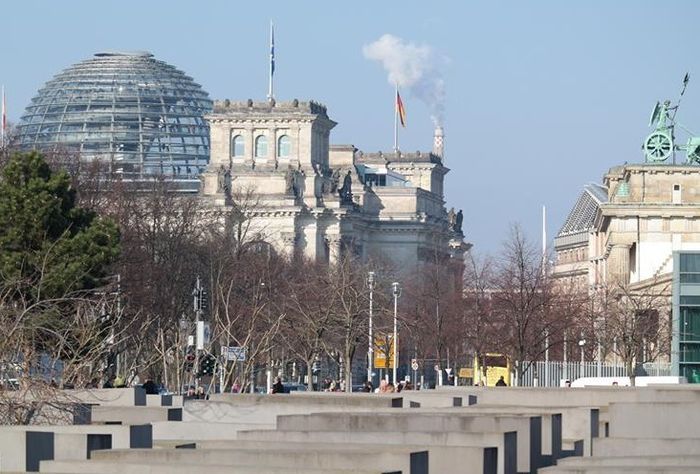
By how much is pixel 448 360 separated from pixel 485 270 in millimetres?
4162

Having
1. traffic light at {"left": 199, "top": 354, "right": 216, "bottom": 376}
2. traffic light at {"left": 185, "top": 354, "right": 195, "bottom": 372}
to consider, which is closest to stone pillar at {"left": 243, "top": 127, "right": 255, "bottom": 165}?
traffic light at {"left": 185, "top": 354, "right": 195, "bottom": 372}

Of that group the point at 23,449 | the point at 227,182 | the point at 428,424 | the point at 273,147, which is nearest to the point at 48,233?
the point at 428,424

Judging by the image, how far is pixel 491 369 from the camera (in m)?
107

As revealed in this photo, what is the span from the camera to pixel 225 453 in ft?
78.6

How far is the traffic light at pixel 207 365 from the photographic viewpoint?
61431 millimetres

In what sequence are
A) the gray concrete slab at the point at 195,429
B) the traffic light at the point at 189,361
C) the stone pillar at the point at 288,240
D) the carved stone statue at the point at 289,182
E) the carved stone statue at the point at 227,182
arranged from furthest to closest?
the carved stone statue at the point at 289,182 < the stone pillar at the point at 288,240 < the carved stone statue at the point at 227,182 < the traffic light at the point at 189,361 < the gray concrete slab at the point at 195,429

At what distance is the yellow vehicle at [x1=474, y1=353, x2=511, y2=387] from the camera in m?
97.6

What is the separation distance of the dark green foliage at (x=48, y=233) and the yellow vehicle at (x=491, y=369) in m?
39.0

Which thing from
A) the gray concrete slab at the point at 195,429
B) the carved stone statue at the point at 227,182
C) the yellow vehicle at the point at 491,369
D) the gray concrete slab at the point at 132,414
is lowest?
the gray concrete slab at the point at 195,429

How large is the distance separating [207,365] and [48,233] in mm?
5718

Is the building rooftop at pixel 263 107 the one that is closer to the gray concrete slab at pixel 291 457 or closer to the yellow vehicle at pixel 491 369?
the yellow vehicle at pixel 491 369

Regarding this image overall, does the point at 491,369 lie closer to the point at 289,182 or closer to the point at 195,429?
the point at 195,429

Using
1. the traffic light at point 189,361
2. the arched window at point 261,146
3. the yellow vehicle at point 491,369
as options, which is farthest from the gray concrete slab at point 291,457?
the arched window at point 261,146

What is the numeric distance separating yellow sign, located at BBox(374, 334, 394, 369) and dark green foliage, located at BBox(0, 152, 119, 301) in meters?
36.6
